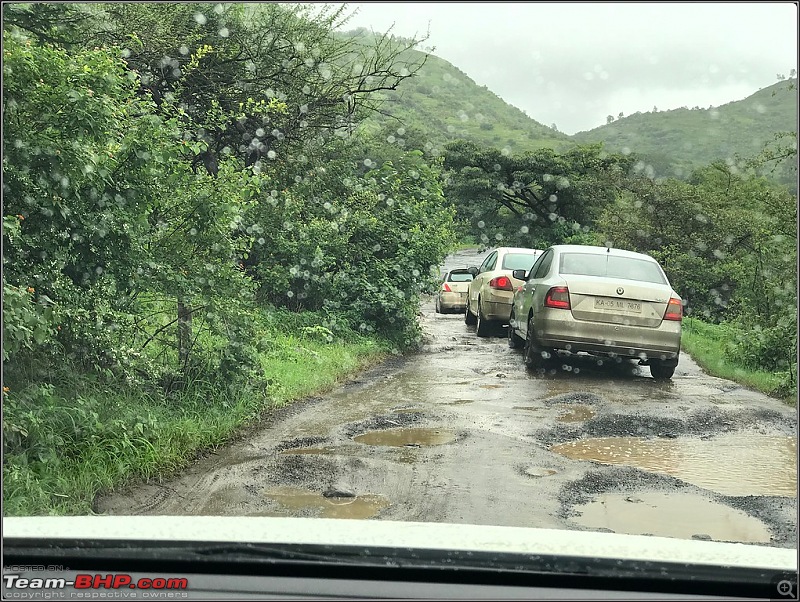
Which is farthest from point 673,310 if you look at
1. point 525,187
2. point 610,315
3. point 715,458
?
point 525,187

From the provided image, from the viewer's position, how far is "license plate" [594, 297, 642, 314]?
10.5 meters

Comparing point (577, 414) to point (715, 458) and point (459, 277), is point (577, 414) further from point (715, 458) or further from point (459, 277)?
point (459, 277)

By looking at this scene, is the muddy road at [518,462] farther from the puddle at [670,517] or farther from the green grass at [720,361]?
the green grass at [720,361]

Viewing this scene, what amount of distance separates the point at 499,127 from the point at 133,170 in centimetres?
5550

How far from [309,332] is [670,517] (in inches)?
303

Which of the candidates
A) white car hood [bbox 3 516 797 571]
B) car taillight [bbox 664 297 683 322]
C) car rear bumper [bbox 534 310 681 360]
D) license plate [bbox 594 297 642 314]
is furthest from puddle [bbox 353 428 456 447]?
white car hood [bbox 3 516 797 571]

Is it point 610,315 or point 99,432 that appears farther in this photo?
point 610,315

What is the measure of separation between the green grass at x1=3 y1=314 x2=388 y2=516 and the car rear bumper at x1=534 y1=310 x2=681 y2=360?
12.2ft

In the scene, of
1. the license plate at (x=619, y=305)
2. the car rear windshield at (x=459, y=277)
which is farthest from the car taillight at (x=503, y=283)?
the car rear windshield at (x=459, y=277)

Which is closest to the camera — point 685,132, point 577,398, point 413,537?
point 413,537

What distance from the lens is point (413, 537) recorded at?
238 cm

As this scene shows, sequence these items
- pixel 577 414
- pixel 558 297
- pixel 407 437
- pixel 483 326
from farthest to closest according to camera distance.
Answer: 1. pixel 483 326
2. pixel 558 297
3. pixel 577 414
4. pixel 407 437

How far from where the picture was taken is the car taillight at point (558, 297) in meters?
10.7

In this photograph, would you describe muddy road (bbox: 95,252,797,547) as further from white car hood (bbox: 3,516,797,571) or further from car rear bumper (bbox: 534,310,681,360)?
white car hood (bbox: 3,516,797,571)
